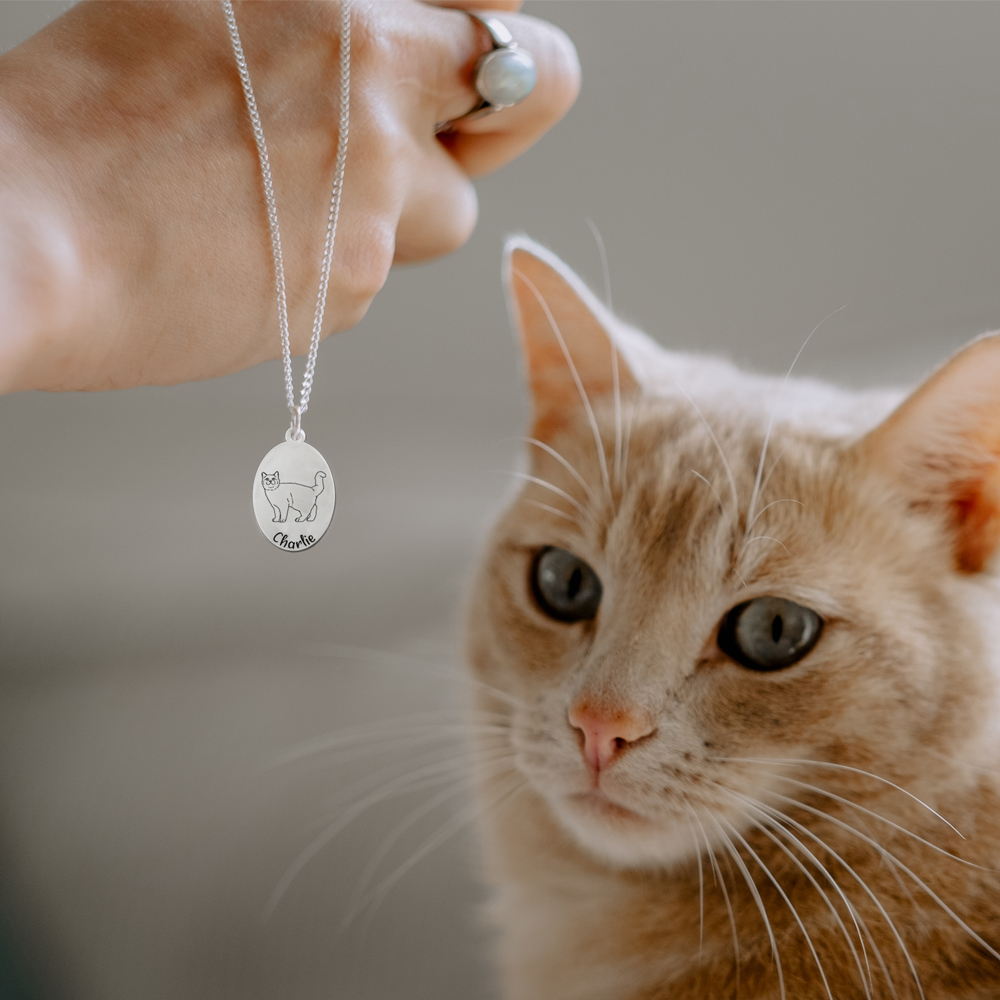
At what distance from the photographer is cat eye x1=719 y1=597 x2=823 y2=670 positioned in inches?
33.8

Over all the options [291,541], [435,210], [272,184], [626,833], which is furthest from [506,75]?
[626,833]

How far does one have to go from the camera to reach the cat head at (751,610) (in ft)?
2.72

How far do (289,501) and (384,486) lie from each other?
64 cm

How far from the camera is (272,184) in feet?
2.84

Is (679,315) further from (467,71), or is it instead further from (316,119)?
(316,119)

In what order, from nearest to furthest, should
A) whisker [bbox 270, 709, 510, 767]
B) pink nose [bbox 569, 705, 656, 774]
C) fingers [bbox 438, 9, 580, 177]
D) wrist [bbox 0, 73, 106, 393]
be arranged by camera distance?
A: wrist [bbox 0, 73, 106, 393], pink nose [bbox 569, 705, 656, 774], fingers [bbox 438, 9, 580, 177], whisker [bbox 270, 709, 510, 767]

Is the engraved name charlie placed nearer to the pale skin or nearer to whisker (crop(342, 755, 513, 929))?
the pale skin

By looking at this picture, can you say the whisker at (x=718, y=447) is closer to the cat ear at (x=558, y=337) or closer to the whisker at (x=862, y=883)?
the cat ear at (x=558, y=337)

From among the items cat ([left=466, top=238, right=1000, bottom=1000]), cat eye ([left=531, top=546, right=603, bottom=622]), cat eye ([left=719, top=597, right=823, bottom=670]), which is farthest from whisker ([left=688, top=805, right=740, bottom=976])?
cat eye ([left=531, top=546, right=603, bottom=622])

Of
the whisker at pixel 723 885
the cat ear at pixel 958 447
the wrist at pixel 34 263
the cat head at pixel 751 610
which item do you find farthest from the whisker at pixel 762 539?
the wrist at pixel 34 263

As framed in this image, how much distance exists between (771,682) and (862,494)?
205 millimetres

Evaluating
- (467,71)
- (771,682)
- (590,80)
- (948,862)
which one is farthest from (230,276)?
(948,862)

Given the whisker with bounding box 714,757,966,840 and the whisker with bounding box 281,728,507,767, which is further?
the whisker with bounding box 281,728,507,767

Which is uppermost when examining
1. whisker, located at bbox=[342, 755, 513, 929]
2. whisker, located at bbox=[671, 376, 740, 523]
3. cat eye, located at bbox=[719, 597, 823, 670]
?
whisker, located at bbox=[671, 376, 740, 523]
